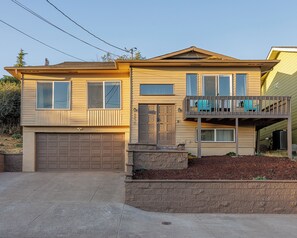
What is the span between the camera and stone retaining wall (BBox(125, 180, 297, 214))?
8461 millimetres

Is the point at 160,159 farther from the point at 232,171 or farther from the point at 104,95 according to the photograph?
the point at 104,95

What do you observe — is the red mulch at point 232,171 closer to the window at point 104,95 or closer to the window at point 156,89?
the window at point 156,89

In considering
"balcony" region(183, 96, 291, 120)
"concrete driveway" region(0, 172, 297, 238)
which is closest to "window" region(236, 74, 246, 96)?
"balcony" region(183, 96, 291, 120)

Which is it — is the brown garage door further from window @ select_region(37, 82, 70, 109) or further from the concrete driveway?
the concrete driveway

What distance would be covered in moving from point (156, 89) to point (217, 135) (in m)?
3.61

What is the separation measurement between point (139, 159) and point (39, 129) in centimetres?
663

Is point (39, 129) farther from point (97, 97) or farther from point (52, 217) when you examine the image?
point (52, 217)

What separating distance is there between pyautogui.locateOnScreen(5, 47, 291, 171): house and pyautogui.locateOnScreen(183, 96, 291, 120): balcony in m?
0.25

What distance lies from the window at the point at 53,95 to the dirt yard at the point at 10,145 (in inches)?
107

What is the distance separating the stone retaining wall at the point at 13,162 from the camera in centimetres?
1403

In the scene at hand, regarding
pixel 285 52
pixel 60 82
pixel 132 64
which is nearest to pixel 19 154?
pixel 60 82

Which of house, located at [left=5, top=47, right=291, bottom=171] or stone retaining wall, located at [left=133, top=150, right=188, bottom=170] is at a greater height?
house, located at [left=5, top=47, right=291, bottom=171]

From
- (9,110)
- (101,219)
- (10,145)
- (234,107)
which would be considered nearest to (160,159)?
(101,219)

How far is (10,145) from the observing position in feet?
53.3
